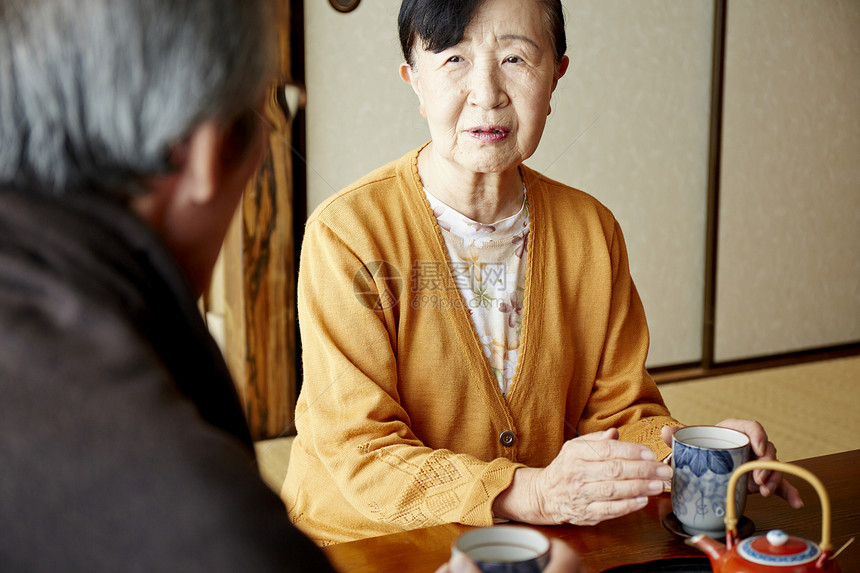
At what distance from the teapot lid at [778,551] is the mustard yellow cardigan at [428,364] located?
355mm

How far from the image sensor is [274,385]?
262cm

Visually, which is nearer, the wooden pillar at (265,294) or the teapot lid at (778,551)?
the teapot lid at (778,551)

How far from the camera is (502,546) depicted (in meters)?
0.60

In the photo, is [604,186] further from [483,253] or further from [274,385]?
[483,253]

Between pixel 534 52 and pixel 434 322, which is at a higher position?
pixel 534 52

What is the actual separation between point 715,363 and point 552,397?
2.52m

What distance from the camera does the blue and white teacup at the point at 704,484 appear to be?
84cm

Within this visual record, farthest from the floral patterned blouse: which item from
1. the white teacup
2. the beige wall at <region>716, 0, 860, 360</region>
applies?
the beige wall at <region>716, 0, 860, 360</region>

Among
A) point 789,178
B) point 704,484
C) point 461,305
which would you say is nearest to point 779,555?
point 704,484

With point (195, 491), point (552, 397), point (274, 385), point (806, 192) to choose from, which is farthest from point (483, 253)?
point (806, 192)

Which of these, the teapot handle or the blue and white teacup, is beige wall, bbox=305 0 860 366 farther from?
the teapot handle

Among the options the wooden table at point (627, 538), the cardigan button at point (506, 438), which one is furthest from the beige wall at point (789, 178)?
the wooden table at point (627, 538)

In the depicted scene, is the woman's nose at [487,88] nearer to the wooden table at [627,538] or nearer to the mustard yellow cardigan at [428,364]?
the mustard yellow cardigan at [428,364]

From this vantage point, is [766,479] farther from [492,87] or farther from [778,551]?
[492,87]
